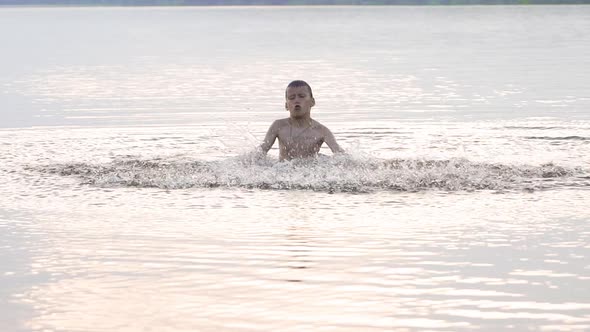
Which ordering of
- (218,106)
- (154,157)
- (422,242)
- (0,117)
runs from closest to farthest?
(422,242) → (154,157) → (0,117) → (218,106)

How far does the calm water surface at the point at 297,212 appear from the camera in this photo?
7393mm

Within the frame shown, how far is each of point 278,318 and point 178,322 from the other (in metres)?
0.55

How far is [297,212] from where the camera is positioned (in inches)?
417

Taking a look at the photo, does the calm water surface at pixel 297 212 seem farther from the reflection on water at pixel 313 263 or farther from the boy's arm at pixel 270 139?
the boy's arm at pixel 270 139

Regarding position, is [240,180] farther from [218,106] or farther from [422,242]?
[218,106]

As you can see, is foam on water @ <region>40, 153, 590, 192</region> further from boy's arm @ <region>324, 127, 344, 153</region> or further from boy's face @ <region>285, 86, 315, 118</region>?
boy's face @ <region>285, 86, 315, 118</region>

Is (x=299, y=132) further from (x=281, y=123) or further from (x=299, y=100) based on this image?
(x=299, y=100)

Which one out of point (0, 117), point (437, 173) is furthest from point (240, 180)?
point (0, 117)

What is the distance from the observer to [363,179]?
1203 cm

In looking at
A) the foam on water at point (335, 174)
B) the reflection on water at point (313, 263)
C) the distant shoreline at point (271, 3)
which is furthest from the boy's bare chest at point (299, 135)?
the distant shoreline at point (271, 3)

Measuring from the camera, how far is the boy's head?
44.5ft

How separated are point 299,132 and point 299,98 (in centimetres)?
38

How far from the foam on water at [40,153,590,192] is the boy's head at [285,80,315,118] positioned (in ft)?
1.99

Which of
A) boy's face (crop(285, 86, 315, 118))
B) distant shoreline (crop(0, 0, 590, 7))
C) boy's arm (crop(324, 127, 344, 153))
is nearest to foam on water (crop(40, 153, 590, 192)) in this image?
boy's arm (crop(324, 127, 344, 153))
